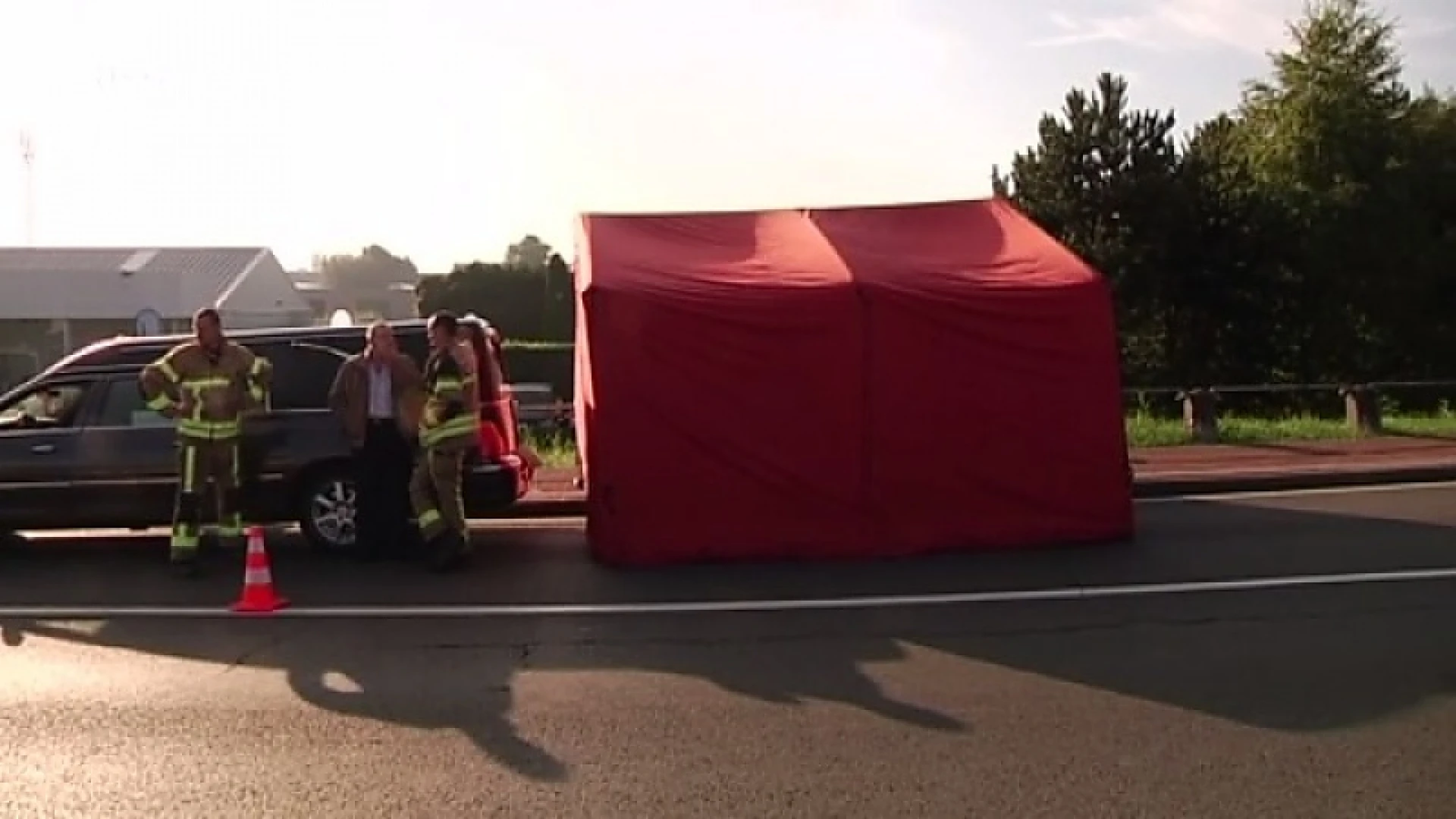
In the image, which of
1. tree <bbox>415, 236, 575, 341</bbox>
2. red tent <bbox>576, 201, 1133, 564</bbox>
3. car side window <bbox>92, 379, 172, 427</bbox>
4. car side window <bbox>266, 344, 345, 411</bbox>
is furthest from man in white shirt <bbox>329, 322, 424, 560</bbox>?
tree <bbox>415, 236, 575, 341</bbox>

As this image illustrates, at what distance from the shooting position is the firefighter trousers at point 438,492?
1055 centimetres

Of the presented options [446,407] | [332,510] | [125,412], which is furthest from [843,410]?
[125,412]

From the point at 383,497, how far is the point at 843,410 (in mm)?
3286

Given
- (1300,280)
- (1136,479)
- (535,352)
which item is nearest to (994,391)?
(1136,479)

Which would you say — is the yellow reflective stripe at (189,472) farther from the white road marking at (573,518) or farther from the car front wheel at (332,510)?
the white road marking at (573,518)

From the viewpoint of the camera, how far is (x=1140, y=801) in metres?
5.38

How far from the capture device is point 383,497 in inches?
436

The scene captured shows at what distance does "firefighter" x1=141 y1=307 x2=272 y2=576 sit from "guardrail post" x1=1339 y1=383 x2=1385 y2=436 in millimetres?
13930

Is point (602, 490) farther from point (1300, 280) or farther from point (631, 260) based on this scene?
point (1300, 280)

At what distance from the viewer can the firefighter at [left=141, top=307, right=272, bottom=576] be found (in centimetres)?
1059

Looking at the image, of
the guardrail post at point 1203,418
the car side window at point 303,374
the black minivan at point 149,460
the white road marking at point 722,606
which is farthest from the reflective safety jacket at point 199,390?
the guardrail post at point 1203,418

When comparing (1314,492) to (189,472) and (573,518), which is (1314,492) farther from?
(189,472)

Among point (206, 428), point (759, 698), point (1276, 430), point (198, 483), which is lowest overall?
point (1276, 430)

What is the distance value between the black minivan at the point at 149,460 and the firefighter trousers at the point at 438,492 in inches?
29.5
